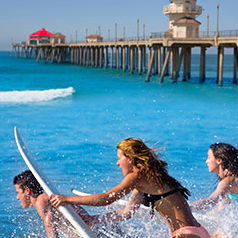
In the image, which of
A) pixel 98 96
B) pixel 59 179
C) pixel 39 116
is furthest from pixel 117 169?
pixel 98 96

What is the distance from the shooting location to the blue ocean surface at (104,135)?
21.7ft

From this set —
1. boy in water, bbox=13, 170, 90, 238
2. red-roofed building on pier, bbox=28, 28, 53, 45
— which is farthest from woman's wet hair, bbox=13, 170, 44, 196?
red-roofed building on pier, bbox=28, 28, 53, 45

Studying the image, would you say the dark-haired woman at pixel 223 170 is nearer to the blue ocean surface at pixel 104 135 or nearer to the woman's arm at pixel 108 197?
the blue ocean surface at pixel 104 135

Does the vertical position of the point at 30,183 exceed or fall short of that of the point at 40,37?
it falls short

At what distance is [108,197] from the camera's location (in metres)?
2.95

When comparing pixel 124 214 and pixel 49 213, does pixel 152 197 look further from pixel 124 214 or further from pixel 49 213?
pixel 49 213

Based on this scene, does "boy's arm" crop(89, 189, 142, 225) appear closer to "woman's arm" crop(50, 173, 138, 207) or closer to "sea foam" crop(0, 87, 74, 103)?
"woman's arm" crop(50, 173, 138, 207)

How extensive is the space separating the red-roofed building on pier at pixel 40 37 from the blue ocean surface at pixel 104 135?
61.4 meters

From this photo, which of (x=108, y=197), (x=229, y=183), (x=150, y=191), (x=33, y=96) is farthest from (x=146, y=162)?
(x=33, y=96)

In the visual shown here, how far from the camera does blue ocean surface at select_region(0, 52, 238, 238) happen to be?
661 cm

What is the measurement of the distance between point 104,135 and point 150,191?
32.9ft

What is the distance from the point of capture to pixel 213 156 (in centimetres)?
369

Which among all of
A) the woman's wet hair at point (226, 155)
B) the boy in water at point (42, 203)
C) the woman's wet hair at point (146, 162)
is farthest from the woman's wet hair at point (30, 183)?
the woman's wet hair at point (226, 155)

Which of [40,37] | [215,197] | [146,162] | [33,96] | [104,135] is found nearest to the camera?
[146,162]
